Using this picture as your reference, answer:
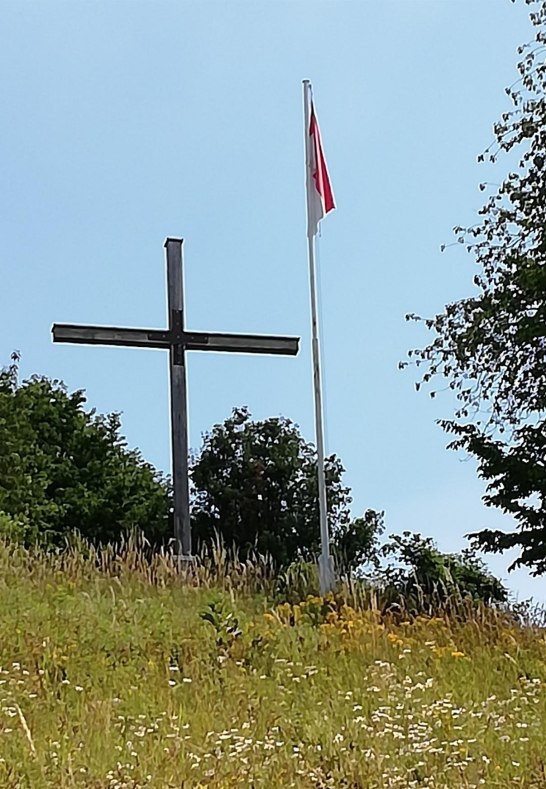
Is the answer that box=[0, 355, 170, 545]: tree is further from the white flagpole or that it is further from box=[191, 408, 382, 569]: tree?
the white flagpole

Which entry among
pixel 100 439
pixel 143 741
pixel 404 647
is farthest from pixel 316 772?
pixel 100 439

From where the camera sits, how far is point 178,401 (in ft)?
37.2

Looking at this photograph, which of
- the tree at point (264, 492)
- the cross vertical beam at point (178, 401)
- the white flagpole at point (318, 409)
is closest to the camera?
the white flagpole at point (318, 409)

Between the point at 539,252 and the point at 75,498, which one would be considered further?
the point at 75,498

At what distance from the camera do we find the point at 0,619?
7383 mm

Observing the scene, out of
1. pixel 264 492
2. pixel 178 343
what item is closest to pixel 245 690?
pixel 178 343

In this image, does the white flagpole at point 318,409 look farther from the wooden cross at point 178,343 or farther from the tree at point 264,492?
the tree at point 264,492

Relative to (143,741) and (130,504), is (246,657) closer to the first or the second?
(143,741)

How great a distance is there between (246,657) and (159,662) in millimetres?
671

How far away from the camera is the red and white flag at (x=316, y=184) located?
11617mm

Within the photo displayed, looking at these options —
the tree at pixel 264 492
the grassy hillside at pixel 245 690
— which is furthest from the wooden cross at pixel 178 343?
the tree at pixel 264 492

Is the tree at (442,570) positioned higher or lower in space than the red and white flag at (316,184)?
lower

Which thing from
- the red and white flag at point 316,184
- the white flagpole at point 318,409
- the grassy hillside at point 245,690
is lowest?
the grassy hillside at point 245,690

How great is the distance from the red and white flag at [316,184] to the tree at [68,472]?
1239 cm
